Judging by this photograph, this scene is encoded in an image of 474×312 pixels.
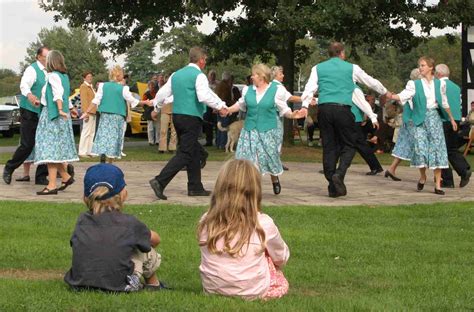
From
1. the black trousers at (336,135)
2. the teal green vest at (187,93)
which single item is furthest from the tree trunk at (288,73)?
the teal green vest at (187,93)

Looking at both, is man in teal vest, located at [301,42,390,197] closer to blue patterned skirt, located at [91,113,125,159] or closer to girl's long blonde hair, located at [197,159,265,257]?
blue patterned skirt, located at [91,113,125,159]

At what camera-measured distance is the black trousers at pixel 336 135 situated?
13.3 meters

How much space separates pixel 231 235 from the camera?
6.31 metres

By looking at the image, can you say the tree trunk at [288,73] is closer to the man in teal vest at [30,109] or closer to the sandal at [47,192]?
the man in teal vest at [30,109]

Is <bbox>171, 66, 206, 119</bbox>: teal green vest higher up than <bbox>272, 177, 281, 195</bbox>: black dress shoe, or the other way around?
<bbox>171, 66, 206, 119</bbox>: teal green vest

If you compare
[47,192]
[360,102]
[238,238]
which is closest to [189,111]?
[47,192]

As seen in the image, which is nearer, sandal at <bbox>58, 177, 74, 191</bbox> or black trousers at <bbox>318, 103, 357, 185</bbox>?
black trousers at <bbox>318, 103, 357, 185</bbox>

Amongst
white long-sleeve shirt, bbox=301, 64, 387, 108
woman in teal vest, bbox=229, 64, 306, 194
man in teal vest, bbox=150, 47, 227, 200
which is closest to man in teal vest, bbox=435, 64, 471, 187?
white long-sleeve shirt, bbox=301, 64, 387, 108

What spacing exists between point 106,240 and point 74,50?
110 meters

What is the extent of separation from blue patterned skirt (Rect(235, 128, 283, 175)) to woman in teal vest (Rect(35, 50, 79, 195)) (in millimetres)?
2325

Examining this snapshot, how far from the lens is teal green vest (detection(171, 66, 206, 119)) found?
42.5 feet

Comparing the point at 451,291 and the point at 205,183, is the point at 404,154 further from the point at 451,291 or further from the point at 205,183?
the point at 451,291

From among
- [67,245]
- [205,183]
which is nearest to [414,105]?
[205,183]

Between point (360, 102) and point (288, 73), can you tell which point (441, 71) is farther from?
point (288, 73)
